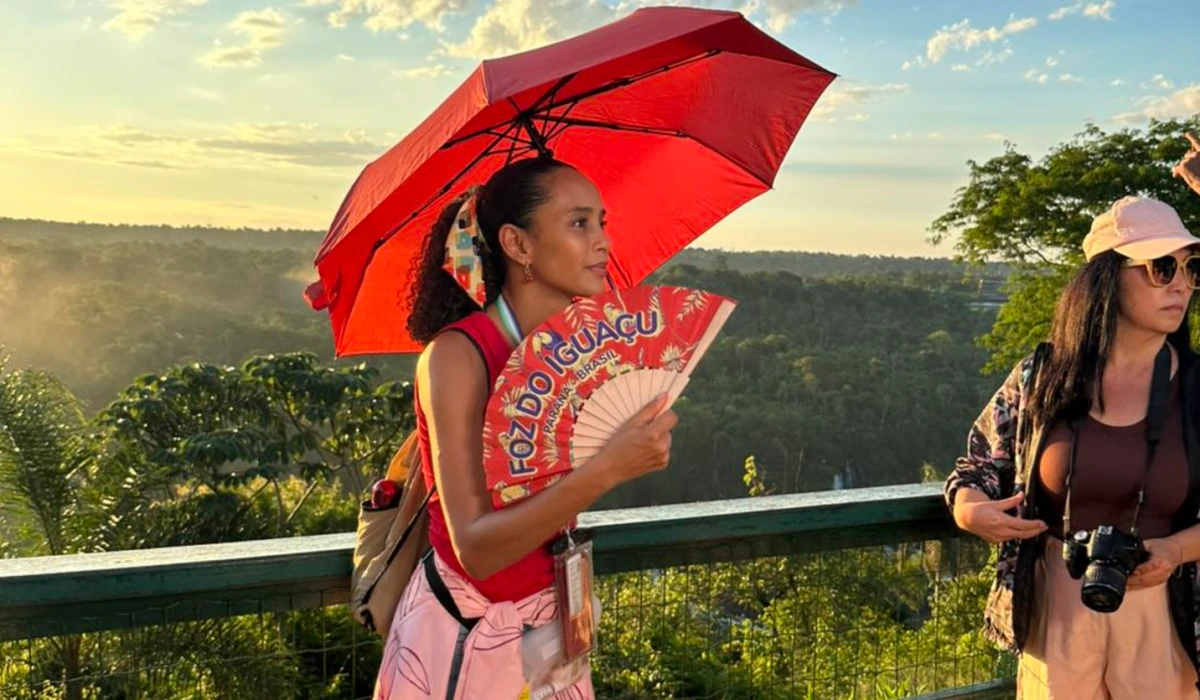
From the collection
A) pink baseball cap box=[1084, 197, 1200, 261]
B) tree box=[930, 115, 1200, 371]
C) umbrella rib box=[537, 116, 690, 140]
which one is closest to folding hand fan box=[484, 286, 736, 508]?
umbrella rib box=[537, 116, 690, 140]

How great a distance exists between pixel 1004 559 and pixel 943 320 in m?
73.4

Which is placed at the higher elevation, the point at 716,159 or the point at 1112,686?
the point at 716,159

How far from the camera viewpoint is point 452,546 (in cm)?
145

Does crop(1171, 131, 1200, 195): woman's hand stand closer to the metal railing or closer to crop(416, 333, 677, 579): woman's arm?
the metal railing

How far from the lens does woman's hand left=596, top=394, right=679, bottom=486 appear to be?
1319 millimetres

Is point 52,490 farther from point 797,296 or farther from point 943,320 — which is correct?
point 943,320

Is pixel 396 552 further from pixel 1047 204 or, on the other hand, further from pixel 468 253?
pixel 1047 204

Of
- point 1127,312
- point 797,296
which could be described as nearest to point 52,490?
point 1127,312

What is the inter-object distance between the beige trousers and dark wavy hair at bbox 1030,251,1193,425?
0.96ft

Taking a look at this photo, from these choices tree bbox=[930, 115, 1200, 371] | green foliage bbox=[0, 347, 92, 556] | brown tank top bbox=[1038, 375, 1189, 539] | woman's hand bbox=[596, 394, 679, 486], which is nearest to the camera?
woman's hand bbox=[596, 394, 679, 486]

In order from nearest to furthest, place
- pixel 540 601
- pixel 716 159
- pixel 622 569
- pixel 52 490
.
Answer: pixel 540 601, pixel 622 569, pixel 716 159, pixel 52 490

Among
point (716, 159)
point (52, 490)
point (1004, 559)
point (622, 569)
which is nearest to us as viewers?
point (622, 569)

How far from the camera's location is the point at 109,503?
757cm

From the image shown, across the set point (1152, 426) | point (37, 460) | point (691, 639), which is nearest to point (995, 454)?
point (1152, 426)
